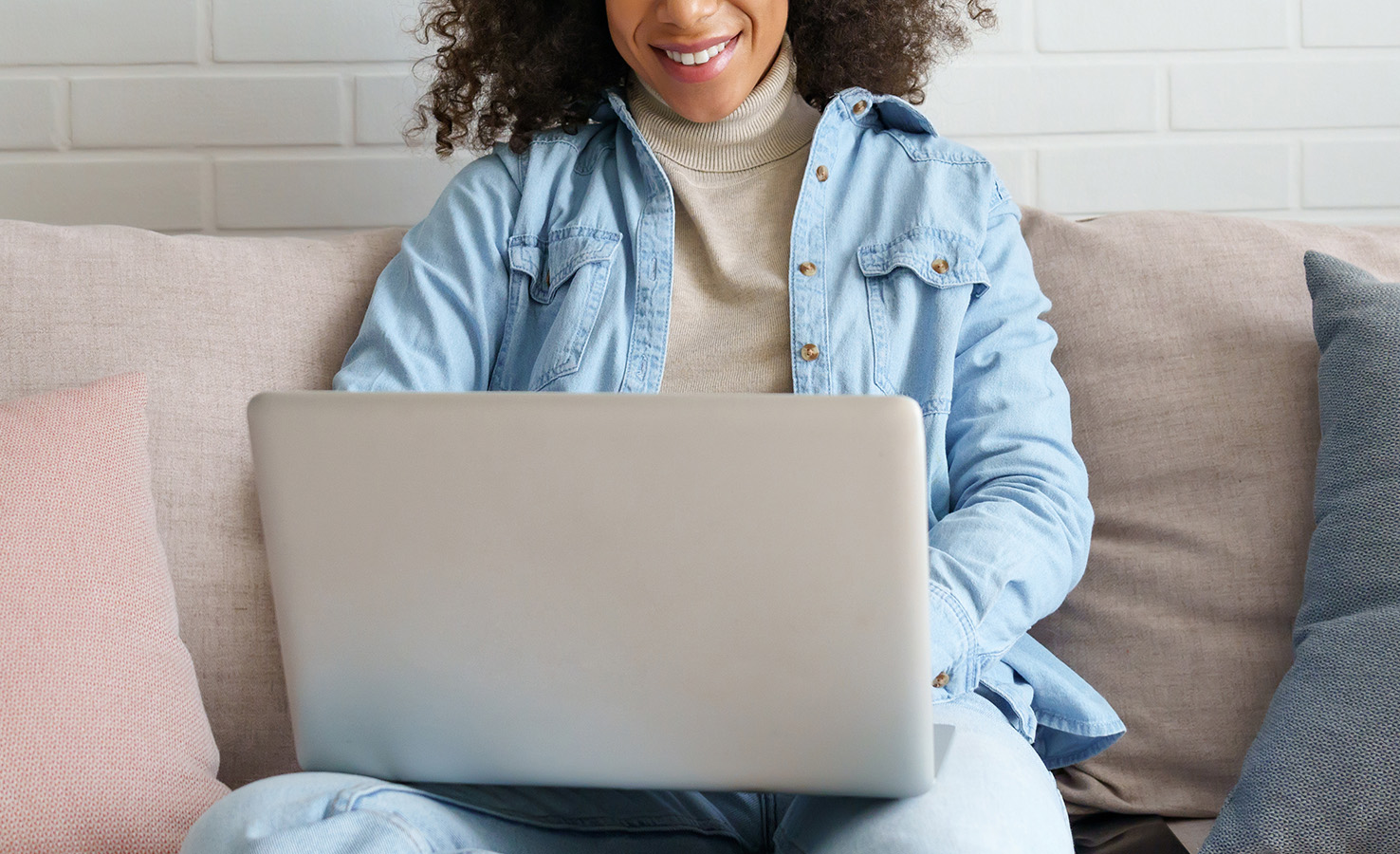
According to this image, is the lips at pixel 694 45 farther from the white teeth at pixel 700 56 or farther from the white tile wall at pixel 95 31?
Answer: the white tile wall at pixel 95 31

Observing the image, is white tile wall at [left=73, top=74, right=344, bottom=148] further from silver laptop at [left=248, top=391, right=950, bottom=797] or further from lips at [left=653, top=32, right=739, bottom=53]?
silver laptop at [left=248, top=391, right=950, bottom=797]

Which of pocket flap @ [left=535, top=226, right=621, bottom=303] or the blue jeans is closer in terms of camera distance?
the blue jeans

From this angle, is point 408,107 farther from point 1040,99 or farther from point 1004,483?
point 1004,483

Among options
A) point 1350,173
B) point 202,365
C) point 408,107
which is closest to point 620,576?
point 202,365

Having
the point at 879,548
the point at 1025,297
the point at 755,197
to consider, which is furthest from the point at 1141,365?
the point at 879,548

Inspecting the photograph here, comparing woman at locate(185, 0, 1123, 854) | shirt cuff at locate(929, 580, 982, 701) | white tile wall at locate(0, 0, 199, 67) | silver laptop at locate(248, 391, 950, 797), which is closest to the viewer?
silver laptop at locate(248, 391, 950, 797)

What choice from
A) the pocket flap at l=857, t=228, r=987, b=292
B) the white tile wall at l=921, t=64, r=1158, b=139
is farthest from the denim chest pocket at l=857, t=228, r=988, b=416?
the white tile wall at l=921, t=64, r=1158, b=139

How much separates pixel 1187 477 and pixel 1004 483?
0.27 m

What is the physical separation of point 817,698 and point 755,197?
2.53 feet

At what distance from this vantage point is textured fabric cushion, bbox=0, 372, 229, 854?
94cm

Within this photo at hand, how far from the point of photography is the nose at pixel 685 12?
125 centimetres

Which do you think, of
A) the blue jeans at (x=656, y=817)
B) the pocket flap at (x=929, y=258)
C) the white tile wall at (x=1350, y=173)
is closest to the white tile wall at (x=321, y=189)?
the pocket flap at (x=929, y=258)

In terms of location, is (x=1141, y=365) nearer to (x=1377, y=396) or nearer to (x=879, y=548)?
(x=1377, y=396)

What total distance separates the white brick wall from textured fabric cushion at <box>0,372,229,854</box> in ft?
2.06
